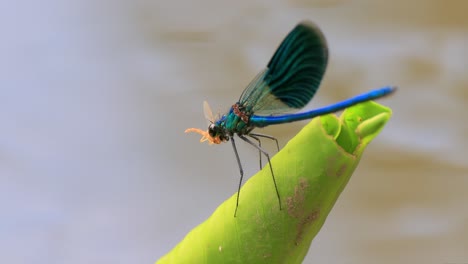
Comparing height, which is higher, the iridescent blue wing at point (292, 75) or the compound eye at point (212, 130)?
the compound eye at point (212, 130)

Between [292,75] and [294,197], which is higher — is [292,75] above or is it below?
above

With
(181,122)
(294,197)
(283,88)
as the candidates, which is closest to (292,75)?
(283,88)

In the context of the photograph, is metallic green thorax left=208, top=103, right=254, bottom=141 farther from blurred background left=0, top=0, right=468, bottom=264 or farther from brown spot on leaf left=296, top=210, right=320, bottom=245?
blurred background left=0, top=0, right=468, bottom=264

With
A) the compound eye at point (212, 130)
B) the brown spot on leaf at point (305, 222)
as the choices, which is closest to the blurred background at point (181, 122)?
the compound eye at point (212, 130)

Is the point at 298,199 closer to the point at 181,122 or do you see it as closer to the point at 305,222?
the point at 305,222

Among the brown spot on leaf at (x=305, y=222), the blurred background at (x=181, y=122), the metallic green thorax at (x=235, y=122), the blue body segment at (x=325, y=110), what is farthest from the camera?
the blurred background at (x=181, y=122)

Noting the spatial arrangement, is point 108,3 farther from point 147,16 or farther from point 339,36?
point 339,36

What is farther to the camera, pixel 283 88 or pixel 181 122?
pixel 181 122

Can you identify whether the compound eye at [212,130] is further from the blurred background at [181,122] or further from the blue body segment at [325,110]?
the blurred background at [181,122]
